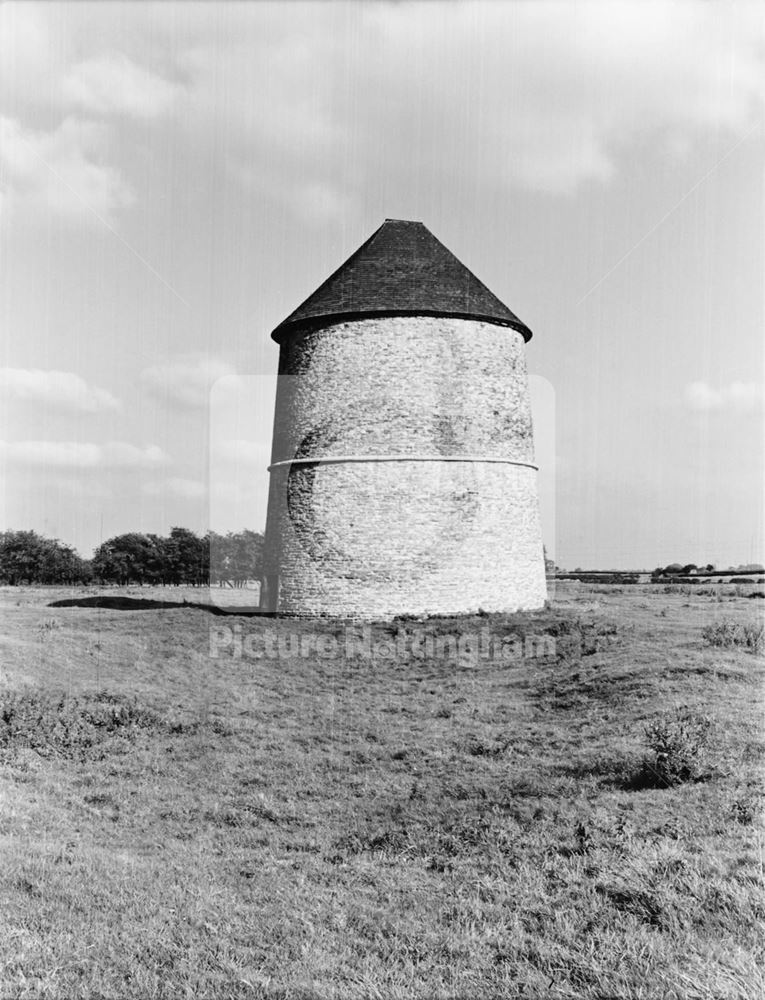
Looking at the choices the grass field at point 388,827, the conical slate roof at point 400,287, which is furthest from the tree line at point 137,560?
the grass field at point 388,827

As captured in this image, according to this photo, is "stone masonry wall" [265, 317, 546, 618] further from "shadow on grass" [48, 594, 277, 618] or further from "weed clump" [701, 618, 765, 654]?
"weed clump" [701, 618, 765, 654]

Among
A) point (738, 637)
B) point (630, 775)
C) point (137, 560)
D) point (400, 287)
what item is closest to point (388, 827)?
point (630, 775)

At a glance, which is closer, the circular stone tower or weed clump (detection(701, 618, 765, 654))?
weed clump (detection(701, 618, 765, 654))

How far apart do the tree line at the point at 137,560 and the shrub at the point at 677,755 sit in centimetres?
5393

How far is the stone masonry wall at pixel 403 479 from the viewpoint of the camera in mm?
19156

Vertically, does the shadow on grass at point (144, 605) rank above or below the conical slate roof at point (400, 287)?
below

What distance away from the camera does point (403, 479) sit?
1927cm

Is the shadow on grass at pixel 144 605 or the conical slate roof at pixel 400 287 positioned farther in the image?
the shadow on grass at pixel 144 605

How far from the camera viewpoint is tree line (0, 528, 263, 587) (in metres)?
60.5

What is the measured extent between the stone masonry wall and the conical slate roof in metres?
0.37

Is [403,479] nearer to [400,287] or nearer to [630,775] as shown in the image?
→ [400,287]

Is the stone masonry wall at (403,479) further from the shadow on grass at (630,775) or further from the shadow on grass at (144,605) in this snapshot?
the shadow on grass at (630,775)

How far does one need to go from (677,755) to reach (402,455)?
1267cm

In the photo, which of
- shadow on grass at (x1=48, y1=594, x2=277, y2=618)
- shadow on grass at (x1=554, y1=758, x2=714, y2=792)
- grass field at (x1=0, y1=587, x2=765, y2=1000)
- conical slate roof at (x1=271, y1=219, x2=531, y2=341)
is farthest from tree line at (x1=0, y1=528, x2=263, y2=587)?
shadow on grass at (x1=554, y1=758, x2=714, y2=792)
